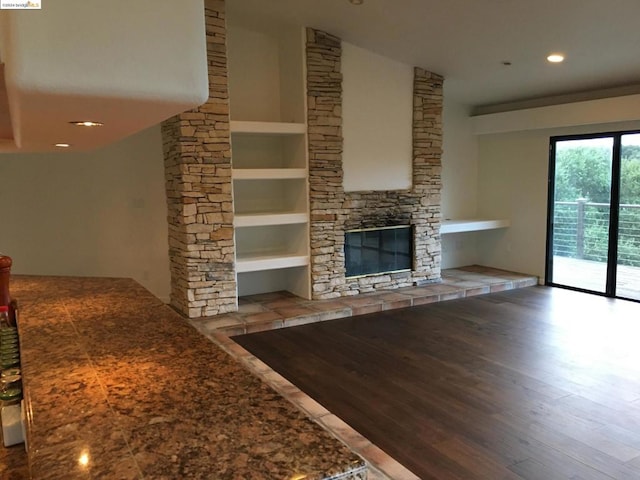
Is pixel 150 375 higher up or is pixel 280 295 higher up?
pixel 150 375

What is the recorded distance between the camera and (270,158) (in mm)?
6180

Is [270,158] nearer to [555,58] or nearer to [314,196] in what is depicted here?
[314,196]

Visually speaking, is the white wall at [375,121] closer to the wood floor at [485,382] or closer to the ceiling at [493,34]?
the ceiling at [493,34]

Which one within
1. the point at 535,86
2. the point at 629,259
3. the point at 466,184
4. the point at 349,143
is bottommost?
the point at 629,259

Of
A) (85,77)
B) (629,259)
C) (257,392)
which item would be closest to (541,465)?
(257,392)

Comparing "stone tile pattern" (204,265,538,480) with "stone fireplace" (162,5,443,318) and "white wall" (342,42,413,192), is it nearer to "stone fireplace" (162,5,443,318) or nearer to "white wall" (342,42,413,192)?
"stone fireplace" (162,5,443,318)

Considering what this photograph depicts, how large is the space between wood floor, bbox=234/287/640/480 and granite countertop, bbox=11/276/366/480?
170 cm

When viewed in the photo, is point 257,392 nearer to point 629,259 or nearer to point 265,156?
point 265,156

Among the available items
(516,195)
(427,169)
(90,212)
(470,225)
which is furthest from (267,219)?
(516,195)

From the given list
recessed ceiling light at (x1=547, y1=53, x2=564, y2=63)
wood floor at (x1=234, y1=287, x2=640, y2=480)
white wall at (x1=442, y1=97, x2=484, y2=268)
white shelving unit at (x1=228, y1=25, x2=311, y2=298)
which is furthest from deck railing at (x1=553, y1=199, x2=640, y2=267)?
white shelving unit at (x1=228, y1=25, x2=311, y2=298)

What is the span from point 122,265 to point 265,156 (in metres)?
2.08

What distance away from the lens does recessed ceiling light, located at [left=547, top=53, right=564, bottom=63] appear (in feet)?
17.4

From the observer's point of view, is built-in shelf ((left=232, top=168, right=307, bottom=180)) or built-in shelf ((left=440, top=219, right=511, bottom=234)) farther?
built-in shelf ((left=440, top=219, right=511, bottom=234))

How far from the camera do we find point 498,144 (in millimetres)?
7582
